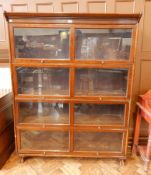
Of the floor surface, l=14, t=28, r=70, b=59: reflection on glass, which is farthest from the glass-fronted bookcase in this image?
the floor surface

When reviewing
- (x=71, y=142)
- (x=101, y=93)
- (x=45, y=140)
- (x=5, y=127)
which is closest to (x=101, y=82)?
(x=101, y=93)

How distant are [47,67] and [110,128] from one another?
3.05 ft

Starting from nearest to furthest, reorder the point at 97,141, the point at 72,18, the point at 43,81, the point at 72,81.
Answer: the point at 72,18 < the point at 72,81 < the point at 43,81 < the point at 97,141

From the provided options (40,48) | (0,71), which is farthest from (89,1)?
(0,71)

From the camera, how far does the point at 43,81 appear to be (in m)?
1.88

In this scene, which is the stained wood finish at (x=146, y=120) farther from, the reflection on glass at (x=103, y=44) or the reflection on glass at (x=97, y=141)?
the reflection on glass at (x=103, y=44)

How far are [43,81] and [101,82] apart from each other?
631 millimetres

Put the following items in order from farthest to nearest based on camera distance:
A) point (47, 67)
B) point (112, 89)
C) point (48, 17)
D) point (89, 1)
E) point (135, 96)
A: 1. point (135, 96)
2. point (89, 1)
3. point (112, 89)
4. point (47, 67)
5. point (48, 17)

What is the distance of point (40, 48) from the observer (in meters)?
1.79

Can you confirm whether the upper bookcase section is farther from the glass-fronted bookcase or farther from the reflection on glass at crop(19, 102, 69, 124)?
the reflection on glass at crop(19, 102, 69, 124)

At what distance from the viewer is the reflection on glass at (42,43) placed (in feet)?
5.61

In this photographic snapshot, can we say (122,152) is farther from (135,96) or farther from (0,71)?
(0,71)

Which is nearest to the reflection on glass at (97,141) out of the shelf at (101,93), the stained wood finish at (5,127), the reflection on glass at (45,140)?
the reflection on glass at (45,140)

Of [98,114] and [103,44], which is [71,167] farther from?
[103,44]
